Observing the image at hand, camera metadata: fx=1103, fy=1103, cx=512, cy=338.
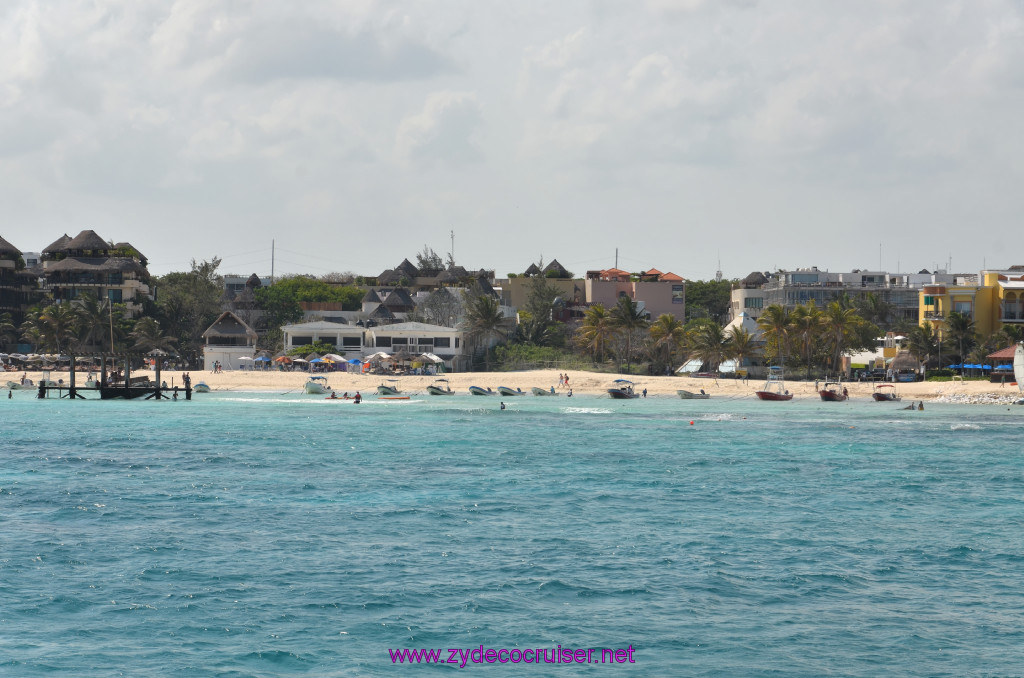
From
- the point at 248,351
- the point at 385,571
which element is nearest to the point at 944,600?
the point at 385,571

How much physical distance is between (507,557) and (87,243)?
10599 centimetres

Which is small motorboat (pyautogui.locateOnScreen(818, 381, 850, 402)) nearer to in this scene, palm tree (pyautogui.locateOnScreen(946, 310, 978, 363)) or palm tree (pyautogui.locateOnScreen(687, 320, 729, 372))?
palm tree (pyautogui.locateOnScreen(687, 320, 729, 372))

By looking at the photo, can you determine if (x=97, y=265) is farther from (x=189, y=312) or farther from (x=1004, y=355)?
(x=1004, y=355)

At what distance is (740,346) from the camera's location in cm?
9412

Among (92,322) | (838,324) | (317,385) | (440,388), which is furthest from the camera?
(92,322)

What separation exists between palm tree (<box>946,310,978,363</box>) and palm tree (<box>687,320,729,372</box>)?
1796cm

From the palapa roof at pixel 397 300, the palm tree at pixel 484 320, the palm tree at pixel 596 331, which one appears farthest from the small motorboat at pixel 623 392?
the palapa roof at pixel 397 300

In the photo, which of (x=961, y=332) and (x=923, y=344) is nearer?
(x=923, y=344)

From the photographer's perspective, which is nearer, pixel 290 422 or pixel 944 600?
pixel 944 600

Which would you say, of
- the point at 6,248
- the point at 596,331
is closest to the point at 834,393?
the point at 596,331

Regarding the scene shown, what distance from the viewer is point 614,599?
21.6m

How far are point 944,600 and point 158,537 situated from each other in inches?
703

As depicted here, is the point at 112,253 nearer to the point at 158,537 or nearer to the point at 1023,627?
the point at 158,537

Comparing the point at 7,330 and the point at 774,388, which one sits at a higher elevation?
the point at 7,330
